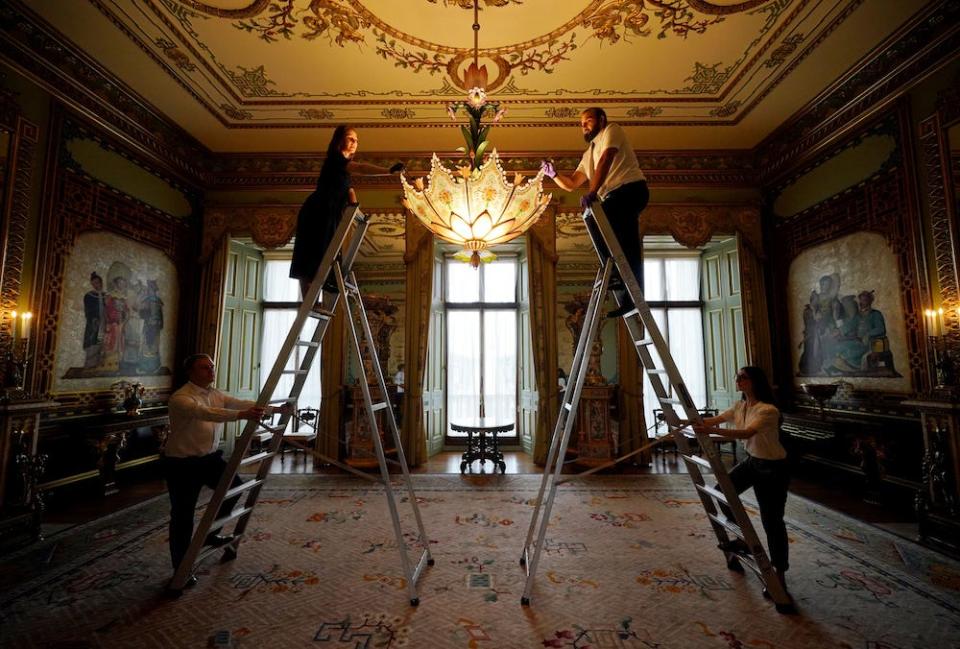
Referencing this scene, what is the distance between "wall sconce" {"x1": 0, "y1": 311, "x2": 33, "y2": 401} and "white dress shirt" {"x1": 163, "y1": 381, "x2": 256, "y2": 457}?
1.78 metres

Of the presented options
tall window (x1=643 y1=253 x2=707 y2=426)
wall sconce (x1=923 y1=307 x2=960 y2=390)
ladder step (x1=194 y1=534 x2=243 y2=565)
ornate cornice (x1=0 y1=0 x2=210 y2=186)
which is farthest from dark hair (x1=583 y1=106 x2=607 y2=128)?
tall window (x1=643 y1=253 x2=707 y2=426)

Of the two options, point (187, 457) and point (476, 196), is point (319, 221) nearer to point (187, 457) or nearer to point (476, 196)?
point (476, 196)

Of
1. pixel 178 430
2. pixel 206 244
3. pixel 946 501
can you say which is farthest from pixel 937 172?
pixel 206 244

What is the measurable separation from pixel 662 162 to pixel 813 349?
2.89 m

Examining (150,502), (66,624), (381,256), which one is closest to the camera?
(66,624)

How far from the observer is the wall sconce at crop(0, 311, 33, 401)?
3.10 meters

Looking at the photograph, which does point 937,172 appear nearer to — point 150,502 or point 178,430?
point 178,430

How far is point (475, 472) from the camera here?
503 cm

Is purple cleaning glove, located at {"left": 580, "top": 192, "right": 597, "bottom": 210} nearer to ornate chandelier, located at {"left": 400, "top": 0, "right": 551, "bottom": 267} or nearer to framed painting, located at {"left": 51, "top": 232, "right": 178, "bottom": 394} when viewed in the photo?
ornate chandelier, located at {"left": 400, "top": 0, "right": 551, "bottom": 267}

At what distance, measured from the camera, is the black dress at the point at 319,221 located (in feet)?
7.11

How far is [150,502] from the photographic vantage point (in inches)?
147

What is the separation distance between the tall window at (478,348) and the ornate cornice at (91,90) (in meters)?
4.01

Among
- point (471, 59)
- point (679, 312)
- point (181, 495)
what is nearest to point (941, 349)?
point (679, 312)

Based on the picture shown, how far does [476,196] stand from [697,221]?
3.76 m
